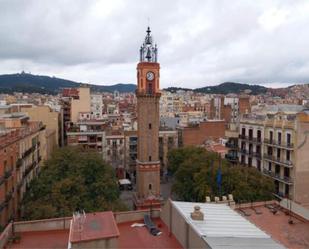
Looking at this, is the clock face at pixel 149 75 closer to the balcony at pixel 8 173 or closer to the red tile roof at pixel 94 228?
the balcony at pixel 8 173

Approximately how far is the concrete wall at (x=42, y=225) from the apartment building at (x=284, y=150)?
1167 inches

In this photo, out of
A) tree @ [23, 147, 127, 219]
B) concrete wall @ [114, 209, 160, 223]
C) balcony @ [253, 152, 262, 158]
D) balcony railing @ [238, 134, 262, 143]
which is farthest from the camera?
balcony railing @ [238, 134, 262, 143]

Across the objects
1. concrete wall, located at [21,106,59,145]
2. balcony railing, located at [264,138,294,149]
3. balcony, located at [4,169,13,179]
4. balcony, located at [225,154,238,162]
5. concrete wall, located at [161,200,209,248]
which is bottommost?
balcony, located at [225,154,238,162]

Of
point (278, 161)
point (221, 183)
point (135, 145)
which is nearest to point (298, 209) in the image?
point (221, 183)

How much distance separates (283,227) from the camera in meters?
20.2

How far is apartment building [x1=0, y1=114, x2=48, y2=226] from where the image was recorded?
31734 mm

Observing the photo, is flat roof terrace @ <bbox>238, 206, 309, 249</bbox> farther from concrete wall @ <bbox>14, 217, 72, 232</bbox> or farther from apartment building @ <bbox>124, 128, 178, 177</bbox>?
apartment building @ <bbox>124, 128, 178, 177</bbox>

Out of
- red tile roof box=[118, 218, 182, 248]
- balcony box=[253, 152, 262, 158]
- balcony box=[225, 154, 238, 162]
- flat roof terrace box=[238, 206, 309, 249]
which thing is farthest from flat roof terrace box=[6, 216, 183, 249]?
balcony box=[225, 154, 238, 162]

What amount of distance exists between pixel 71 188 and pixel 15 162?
6618mm

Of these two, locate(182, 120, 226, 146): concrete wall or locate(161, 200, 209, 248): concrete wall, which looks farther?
locate(182, 120, 226, 146): concrete wall

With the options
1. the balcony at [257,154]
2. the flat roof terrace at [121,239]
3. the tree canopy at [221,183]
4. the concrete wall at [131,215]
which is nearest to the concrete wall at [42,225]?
the flat roof terrace at [121,239]

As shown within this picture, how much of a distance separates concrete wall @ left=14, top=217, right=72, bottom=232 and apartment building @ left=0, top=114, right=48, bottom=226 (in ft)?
47.7

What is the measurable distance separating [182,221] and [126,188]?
144ft

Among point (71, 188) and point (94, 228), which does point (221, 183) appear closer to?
point (71, 188)
